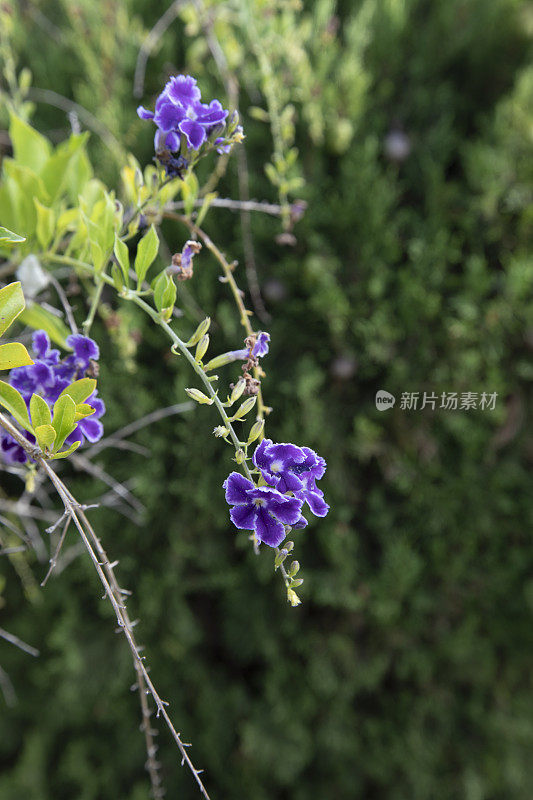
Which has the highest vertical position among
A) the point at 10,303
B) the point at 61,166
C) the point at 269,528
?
the point at 61,166

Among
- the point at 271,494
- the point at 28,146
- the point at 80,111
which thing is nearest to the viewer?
the point at 271,494

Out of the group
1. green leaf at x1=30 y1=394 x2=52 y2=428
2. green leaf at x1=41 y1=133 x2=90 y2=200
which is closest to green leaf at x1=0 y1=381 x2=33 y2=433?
green leaf at x1=30 y1=394 x2=52 y2=428

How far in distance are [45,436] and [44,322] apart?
273 mm

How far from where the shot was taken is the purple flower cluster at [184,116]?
1.76 feet

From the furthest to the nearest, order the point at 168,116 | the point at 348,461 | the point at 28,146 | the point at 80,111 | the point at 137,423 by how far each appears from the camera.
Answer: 1. the point at 348,461
2. the point at 80,111
3. the point at 137,423
4. the point at 28,146
5. the point at 168,116

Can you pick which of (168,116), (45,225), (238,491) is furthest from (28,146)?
(238,491)

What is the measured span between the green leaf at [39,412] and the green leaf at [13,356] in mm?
28

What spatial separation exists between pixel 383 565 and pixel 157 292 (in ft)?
3.09

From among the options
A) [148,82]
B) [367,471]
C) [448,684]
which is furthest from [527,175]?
[448,684]

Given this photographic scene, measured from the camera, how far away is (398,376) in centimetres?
122

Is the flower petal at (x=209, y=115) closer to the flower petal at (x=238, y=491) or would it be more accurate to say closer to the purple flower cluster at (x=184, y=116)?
the purple flower cluster at (x=184, y=116)

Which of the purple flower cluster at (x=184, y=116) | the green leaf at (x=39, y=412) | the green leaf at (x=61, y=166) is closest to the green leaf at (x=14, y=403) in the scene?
the green leaf at (x=39, y=412)

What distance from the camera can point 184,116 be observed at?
0.54m

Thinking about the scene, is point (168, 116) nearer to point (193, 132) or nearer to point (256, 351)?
point (193, 132)
